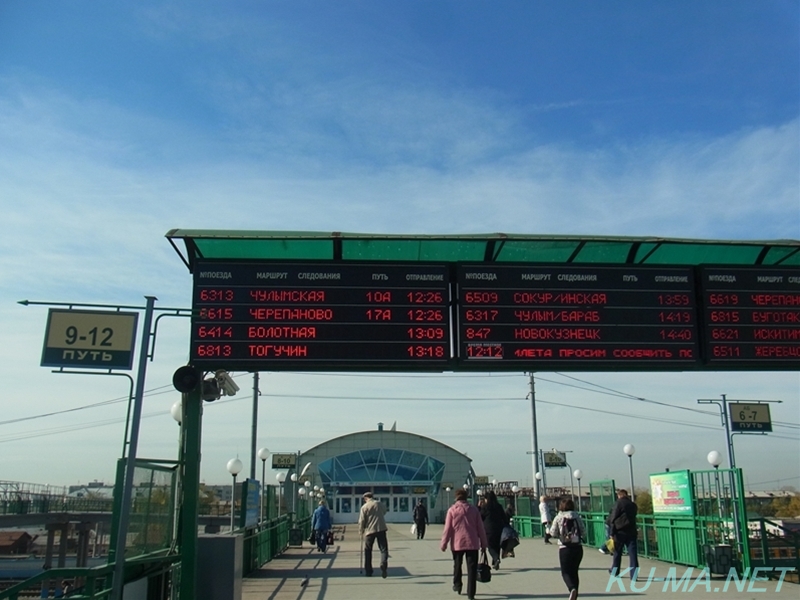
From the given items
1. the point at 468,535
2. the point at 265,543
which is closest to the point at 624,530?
the point at 468,535

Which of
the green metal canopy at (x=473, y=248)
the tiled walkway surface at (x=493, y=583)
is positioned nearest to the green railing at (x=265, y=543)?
the tiled walkway surface at (x=493, y=583)

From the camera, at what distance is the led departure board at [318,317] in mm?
11406

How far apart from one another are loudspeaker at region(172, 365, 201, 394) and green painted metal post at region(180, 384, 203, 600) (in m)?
0.31

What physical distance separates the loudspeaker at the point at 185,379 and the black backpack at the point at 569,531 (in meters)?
5.57

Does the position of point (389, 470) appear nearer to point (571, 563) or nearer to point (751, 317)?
point (751, 317)

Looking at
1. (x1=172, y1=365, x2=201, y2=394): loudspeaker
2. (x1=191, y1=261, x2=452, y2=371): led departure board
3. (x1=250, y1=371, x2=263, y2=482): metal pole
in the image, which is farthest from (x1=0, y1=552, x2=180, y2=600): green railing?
(x1=250, y1=371, x2=263, y2=482): metal pole

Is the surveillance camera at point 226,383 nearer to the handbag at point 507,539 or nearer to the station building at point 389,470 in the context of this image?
the handbag at point 507,539

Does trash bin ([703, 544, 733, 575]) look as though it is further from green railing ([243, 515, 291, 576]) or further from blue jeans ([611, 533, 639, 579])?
green railing ([243, 515, 291, 576])

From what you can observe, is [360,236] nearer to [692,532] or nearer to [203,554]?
[203,554]

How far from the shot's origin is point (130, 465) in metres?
8.66

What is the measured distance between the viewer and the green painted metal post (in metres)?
10.7

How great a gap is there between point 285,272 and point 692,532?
982 centimetres

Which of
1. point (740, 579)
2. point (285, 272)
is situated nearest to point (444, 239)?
point (285, 272)

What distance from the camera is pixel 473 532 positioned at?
11.2 m
